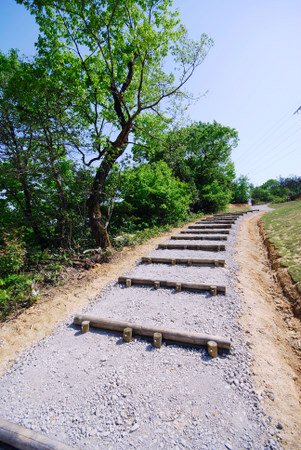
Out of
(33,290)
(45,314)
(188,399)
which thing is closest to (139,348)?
(188,399)

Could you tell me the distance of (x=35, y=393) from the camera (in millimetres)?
2557

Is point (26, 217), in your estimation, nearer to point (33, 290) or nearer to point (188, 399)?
point (33, 290)

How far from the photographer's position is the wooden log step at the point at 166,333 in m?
2.93

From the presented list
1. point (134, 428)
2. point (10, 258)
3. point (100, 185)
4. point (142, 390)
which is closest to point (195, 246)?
point (100, 185)

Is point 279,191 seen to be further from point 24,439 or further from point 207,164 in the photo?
point 24,439

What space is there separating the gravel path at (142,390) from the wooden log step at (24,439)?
11cm

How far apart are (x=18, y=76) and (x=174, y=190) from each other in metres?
8.91

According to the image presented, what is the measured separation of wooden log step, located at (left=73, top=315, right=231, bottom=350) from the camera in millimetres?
2926

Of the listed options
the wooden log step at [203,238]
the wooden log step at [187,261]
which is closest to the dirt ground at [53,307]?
the wooden log step at [187,261]

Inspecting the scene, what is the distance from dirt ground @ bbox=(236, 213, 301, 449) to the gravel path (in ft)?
0.50

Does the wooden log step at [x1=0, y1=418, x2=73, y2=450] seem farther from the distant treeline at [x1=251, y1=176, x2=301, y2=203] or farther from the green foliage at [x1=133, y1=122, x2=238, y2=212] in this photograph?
the distant treeline at [x1=251, y1=176, x2=301, y2=203]

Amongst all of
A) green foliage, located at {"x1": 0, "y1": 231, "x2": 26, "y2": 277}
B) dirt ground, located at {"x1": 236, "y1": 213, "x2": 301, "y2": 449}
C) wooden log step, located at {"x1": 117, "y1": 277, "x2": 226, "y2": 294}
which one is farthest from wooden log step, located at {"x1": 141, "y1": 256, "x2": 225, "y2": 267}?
green foliage, located at {"x1": 0, "y1": 231, "x2": 26, "y2": 277}

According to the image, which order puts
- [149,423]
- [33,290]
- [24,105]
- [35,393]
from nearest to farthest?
[149,423]
[35,393]
[33,290]
[24,105]

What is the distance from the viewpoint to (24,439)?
1989mm
